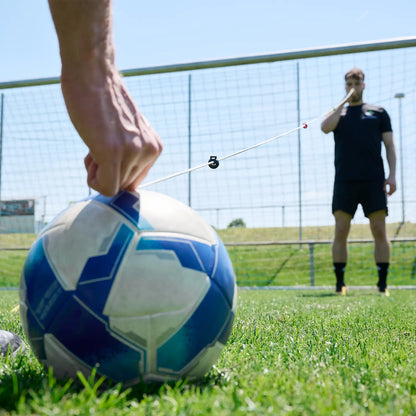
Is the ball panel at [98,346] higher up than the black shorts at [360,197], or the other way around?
the ball panel at [98,346]

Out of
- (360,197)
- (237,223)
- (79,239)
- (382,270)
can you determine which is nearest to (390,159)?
(360,197)

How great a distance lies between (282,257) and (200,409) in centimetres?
1142

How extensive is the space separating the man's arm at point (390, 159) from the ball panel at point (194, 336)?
15.1ft

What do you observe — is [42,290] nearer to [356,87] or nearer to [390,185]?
[390,185]

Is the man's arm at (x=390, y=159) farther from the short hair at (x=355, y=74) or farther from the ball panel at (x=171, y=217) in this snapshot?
the ball panel at (x=171, y=217)

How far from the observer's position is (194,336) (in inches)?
59.8

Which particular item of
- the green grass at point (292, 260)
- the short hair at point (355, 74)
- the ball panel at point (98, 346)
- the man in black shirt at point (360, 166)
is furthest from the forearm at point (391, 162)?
the green grass at point (292, 260)

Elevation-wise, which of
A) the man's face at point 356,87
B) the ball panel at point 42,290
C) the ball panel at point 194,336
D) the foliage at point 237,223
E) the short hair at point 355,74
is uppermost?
the short hair at point 355,74

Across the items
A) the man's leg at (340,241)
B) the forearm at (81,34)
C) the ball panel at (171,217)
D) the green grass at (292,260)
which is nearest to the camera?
the forearm at (81,34)

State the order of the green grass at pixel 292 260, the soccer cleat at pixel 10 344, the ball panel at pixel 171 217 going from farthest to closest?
1. the green grass at pixel 292 260
2. the soccer cleat at pixel 10 344
3. the ball panel at pixel 171 217

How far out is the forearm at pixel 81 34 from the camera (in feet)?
4.42

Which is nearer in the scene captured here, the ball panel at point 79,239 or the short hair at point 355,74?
the ball panel at point 79,239

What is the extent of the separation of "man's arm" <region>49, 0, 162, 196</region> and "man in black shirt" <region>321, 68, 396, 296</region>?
4700mm

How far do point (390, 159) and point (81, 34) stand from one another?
199 inches
